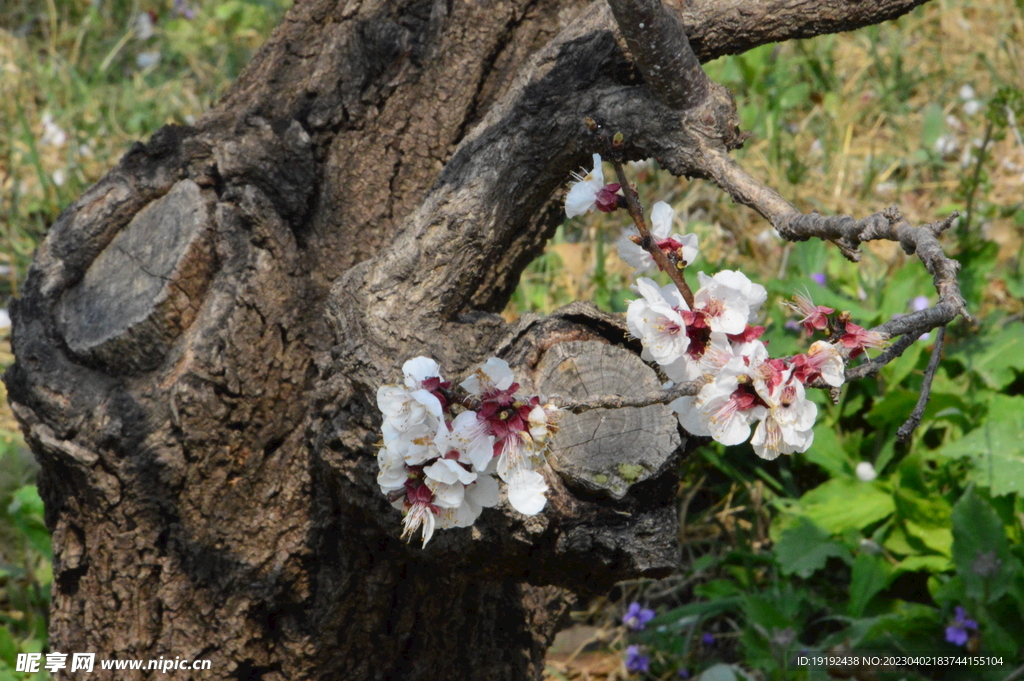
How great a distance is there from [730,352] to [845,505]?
160 centimetres

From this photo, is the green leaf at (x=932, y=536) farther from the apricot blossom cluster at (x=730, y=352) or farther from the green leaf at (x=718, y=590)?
the apricot blossom cluster at (x=730, y=352)

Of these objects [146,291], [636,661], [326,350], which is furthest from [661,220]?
[636,661]

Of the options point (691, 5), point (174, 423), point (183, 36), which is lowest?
point (174, 423)

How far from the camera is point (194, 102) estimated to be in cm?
417

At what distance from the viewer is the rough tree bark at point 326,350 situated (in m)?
1.56

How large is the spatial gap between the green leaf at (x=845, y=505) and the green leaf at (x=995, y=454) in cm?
23

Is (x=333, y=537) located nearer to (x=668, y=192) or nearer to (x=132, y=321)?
(x=132, y=321)

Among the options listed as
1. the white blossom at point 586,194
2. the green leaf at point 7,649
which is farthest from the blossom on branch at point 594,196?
the green leaf at point 7,649

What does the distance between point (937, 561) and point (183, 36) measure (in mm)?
4235

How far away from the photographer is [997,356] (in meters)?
2.75

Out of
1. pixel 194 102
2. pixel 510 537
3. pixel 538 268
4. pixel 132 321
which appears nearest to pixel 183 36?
pixel 194 102

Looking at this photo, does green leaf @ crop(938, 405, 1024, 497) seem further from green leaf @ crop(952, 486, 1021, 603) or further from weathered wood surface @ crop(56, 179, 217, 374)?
weathered wood surface @ crop(56, 179, 217, 374)

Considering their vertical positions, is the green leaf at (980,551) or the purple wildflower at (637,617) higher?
the green leaf at (980,551)

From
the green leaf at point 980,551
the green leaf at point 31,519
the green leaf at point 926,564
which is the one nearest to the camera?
the green leaf at point 980,551
